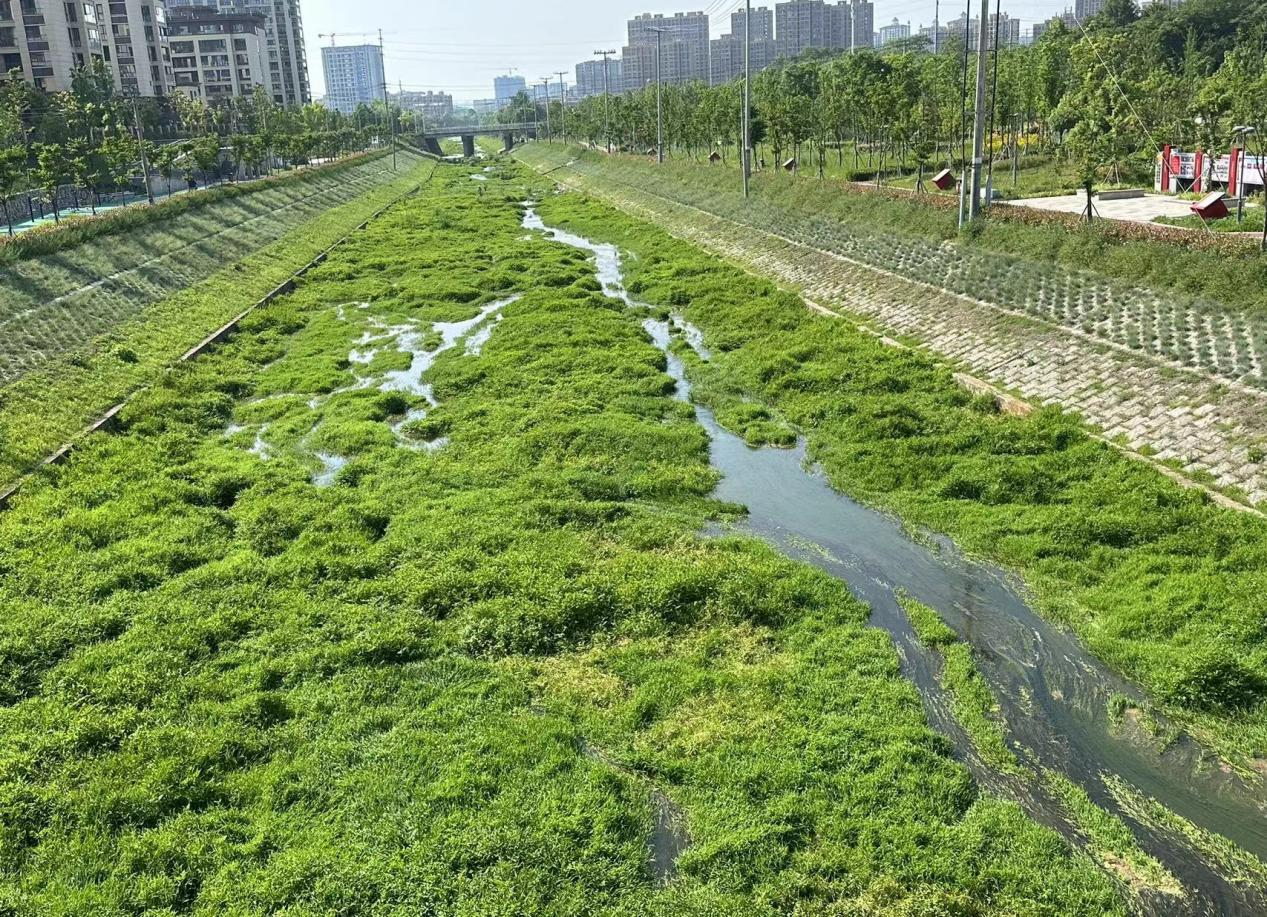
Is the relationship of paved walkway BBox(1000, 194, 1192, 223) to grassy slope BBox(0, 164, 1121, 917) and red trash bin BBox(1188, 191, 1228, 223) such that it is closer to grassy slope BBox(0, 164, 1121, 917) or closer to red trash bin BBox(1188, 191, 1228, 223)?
red trash bin BBox(1188, 191, 1228, 223)

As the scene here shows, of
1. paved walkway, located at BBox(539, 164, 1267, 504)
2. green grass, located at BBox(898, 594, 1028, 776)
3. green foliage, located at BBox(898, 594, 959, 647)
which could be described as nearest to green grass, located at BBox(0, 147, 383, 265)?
paved walkway, located at BBox(539, 164, 1267, 504)

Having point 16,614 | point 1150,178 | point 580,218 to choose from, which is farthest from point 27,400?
point 1150,178

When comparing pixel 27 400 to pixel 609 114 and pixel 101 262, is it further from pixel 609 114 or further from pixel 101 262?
pixel 609 114

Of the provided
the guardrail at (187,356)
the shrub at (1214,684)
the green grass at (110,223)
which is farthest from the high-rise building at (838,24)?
the shrub at (1214,684)

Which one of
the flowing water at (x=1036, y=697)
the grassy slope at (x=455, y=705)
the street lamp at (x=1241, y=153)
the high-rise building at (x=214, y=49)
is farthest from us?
the high-rise building at (x=214, y=49)

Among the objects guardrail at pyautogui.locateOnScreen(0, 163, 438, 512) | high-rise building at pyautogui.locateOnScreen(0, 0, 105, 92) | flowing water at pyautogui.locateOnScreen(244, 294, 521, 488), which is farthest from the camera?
high-rise building at pyautogui.locateOnScreen(0, 0, 105, 92)

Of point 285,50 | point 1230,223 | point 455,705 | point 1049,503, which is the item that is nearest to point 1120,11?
point 1230,223

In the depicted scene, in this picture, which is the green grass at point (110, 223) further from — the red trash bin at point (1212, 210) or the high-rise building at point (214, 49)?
the high-rise building at point (214, 49)
